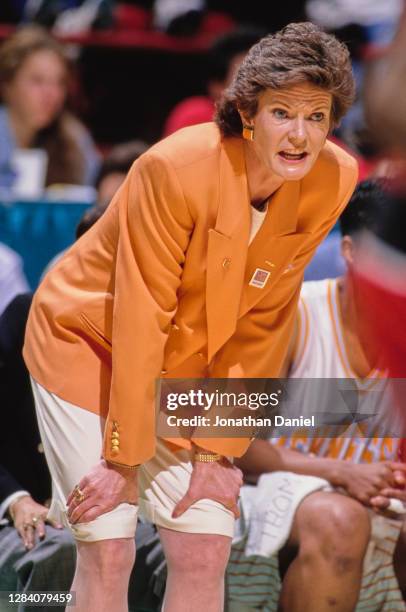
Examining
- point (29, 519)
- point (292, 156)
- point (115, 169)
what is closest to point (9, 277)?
point (115, 169)

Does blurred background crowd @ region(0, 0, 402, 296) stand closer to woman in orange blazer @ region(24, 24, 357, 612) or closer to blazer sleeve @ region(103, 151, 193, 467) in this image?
woman in orange blazer @ region(24, 24, 357, 612)

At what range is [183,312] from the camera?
2.19 m

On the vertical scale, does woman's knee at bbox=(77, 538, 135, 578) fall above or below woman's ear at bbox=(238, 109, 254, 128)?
below

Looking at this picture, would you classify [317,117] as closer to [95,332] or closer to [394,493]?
[95,332]

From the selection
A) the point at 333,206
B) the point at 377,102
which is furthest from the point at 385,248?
the point at 333,206

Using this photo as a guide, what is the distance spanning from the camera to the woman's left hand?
2.50 m

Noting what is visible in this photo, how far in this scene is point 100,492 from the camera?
2145 mm

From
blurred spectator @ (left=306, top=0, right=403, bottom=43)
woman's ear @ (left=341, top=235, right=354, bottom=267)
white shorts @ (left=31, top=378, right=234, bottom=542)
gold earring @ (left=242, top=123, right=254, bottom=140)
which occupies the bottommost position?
white shorts @ (left=31, top=378, right=234, bottom=542)

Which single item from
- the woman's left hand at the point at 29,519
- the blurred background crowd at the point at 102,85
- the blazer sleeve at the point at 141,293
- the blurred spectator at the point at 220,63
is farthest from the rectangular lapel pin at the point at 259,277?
the blurred spectator at the point at 220,63

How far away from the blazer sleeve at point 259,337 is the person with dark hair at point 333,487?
0.53 feet

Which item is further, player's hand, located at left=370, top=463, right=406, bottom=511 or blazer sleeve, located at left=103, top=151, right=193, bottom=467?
player's hand, located at left=370, top=463, right=406, bottom=511

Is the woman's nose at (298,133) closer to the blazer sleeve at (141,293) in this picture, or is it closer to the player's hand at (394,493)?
the blazer sleeve at (141,293)

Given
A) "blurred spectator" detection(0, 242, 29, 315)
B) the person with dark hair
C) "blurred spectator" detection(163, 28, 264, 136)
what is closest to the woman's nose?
the person with dark hair

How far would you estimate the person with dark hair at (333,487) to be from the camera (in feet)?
8.02
